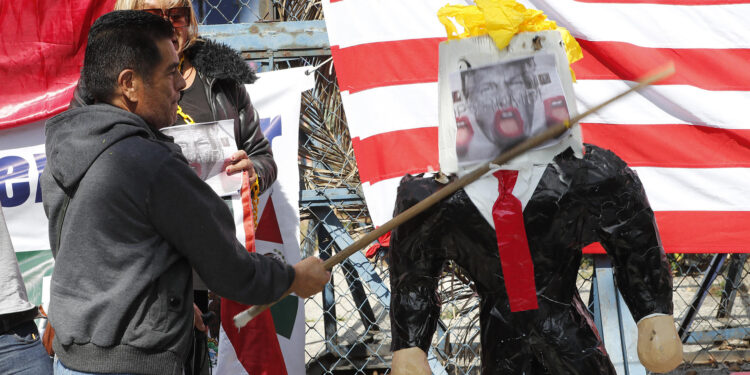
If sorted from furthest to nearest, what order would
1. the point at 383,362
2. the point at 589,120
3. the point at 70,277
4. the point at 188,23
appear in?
the point at 383,362 → the point at 589,120 → the point at 188,23 → the point at 70,277

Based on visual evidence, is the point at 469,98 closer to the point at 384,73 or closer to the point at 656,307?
the point at 656,307

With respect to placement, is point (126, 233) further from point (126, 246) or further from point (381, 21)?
point (381, 21)

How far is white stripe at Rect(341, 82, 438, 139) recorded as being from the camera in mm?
3170

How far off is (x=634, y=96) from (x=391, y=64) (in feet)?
3.35

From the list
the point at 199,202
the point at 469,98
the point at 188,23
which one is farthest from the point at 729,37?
the point at 199,202

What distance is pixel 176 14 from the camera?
8.40 ft

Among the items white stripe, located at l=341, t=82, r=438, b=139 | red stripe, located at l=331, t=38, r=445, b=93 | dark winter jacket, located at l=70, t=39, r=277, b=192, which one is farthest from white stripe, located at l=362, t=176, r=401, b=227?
dark winter jacket, located at l=70, t=39, r=277, b=192

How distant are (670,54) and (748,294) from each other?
9.78ft

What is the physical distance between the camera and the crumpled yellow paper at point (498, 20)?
7.12ft

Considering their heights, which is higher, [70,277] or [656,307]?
[70,277]

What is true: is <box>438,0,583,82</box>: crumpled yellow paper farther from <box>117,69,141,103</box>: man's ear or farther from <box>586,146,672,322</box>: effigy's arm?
<box>117,69,141,103</box>: man's ear

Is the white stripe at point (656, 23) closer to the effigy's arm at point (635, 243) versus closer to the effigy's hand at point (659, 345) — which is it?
the effigy's arm at point (635, 243)

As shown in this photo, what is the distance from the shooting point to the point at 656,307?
2.09 m

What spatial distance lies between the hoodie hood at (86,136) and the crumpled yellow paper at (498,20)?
38.7 inches
